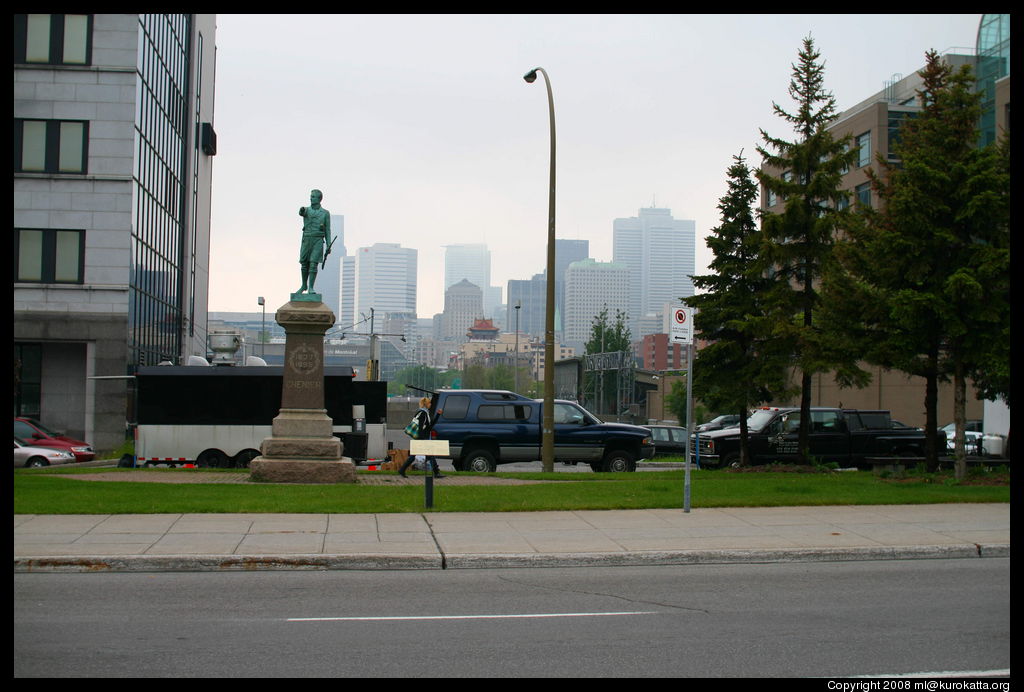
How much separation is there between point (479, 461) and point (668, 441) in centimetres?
1168

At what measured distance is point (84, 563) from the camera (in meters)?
10.3

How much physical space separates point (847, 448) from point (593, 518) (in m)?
13.4

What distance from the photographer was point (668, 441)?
3325cm

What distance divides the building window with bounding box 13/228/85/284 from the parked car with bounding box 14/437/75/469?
9.21m

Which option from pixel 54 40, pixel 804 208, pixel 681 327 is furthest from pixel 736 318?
pixel 54 40

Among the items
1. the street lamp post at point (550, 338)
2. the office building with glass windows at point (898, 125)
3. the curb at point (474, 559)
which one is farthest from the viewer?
the office building with glass windows at point (898, 125)

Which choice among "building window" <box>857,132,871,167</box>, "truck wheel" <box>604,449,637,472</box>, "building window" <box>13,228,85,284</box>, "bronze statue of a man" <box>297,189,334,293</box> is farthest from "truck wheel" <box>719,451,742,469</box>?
"building window" <box>857,132,871,167</box>

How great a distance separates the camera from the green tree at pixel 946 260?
17.5 meters

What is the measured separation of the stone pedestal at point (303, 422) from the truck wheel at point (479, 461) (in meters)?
4.80

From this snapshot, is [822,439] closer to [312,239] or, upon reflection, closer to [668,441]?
[668,441]

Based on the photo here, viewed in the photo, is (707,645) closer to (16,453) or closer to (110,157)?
(16,453)

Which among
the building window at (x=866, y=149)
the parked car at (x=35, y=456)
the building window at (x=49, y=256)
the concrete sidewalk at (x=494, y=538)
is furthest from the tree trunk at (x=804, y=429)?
the building window at (x=866, y=149)

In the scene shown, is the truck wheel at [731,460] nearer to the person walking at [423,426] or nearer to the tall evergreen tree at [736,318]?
the tall evergreen tree at [736,318]
